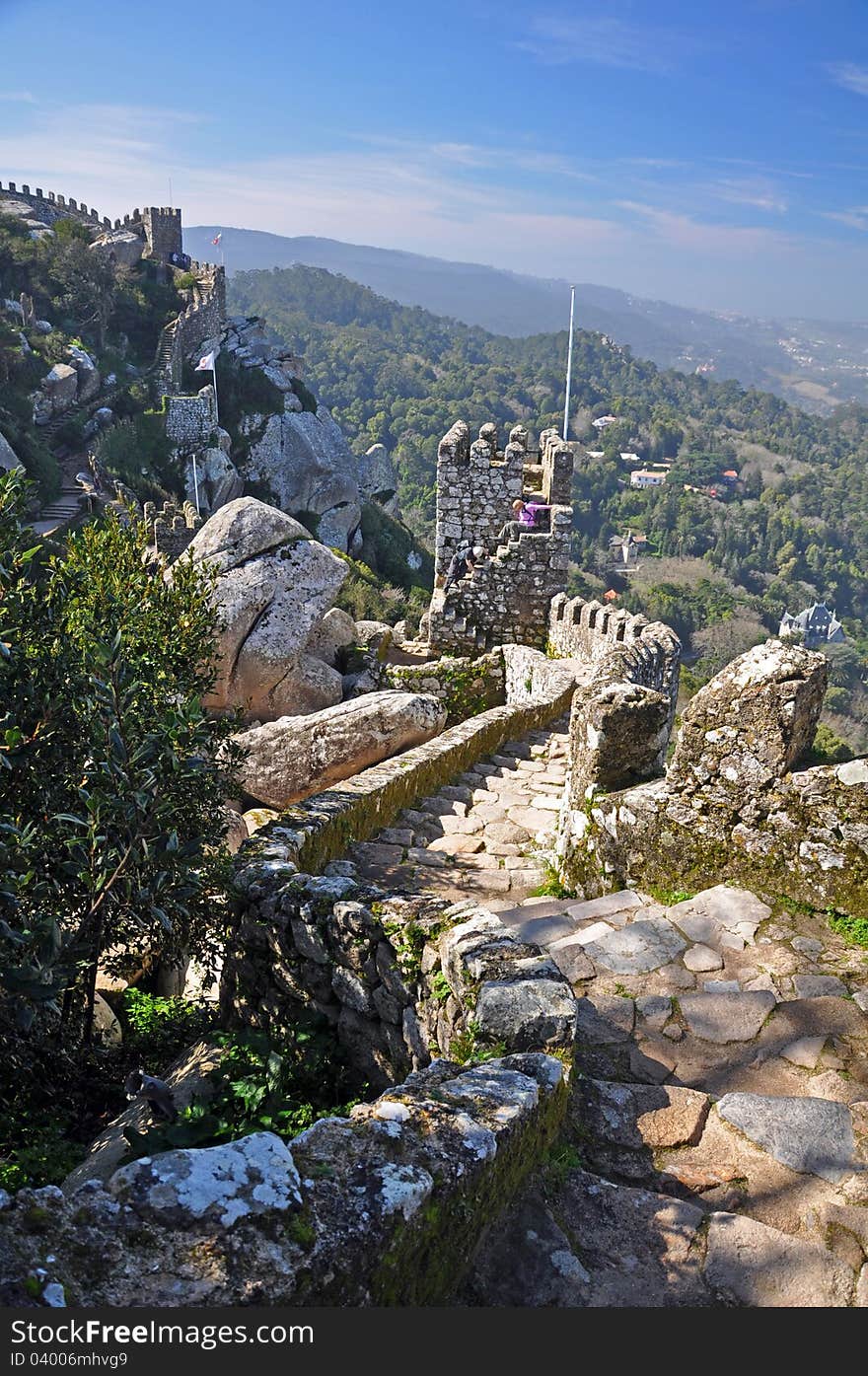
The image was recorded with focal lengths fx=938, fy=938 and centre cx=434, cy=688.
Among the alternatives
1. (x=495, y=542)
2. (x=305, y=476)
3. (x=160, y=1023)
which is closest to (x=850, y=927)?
(x=160, y=1023)

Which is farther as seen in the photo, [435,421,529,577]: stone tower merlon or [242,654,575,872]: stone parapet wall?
[435,421,529,577]: stone tower merlon

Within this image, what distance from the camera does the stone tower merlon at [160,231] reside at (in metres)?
59.3

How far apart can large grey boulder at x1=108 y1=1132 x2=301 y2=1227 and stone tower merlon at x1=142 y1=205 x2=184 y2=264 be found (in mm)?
65615

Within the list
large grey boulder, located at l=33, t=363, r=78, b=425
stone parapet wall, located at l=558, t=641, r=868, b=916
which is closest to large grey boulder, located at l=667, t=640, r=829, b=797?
stone parapet wall, located at l=558, t=641, r=868, b=916

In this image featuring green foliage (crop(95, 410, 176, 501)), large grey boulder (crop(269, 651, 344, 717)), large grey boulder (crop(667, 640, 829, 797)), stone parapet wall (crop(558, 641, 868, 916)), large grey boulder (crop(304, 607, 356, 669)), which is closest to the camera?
stone parapet wall (crop(558, 641, 868, 916))

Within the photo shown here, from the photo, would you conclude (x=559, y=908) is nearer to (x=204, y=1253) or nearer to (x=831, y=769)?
(x=831, y=769)

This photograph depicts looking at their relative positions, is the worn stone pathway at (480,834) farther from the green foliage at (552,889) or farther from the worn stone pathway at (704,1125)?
the worn stone pathway at (704,1125)

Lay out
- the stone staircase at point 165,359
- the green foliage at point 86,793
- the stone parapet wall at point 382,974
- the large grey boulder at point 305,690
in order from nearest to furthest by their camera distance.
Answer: the stone parapet wall at point 382,974
the green foliage at point 86,793
the large grey boulder at point 305,690
the stone staircase at point 165,359

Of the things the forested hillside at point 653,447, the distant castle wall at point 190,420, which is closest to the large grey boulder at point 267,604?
the distant castle wall at point 190,420

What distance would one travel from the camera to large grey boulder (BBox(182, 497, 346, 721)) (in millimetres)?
11031

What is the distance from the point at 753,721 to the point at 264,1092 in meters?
2.94

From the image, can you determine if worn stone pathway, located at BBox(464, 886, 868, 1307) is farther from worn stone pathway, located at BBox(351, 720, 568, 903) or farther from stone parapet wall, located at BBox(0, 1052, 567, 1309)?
worn stone pathway, located at BBox(351, 720, 568, 903)

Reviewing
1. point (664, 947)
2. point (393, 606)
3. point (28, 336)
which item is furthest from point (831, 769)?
point (28, 336)

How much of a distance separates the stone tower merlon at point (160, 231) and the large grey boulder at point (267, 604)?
5566cm
